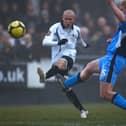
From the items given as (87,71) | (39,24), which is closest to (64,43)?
(87,71)

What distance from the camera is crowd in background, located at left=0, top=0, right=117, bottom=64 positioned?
65.9ft

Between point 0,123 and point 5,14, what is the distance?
9683 millimetres

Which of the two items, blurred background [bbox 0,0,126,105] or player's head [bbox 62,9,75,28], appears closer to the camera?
player's head [bbox 62,9,75,28]

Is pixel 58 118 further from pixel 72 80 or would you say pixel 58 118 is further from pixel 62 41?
pixel 62 41

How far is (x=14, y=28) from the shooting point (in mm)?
15258

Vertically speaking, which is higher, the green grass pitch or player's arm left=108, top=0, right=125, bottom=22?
player's arm left=108, top=0, right=125, bottom=22

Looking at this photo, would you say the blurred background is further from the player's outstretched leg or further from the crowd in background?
the player's outstretched leg

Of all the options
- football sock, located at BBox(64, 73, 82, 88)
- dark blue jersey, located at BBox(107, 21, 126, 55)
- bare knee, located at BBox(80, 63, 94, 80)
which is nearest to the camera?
dark blue jersey, located at BBox(107, 21, 126, 55)

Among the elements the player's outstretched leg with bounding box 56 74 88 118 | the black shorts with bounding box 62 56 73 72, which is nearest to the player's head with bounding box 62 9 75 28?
the black shorts with bounding box 62 56 73 72

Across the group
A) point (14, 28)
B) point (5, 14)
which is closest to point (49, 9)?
point (5, 14)

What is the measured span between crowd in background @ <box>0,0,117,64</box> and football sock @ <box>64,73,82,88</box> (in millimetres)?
6198

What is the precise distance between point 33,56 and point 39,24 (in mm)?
Answer: 1919

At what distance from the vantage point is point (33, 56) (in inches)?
790

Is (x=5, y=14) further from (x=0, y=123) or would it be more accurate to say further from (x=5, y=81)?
(x=0, y=123)
